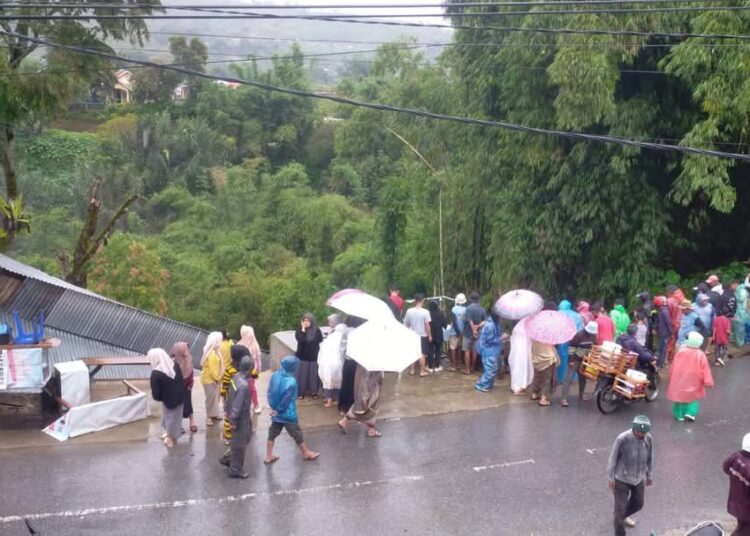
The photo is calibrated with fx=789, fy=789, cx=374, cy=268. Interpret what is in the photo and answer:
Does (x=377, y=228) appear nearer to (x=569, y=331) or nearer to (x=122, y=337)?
(x=122, y=337)

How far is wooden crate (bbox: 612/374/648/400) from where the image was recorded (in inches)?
424

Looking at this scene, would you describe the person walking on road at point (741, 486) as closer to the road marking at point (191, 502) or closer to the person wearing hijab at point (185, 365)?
the road marking at point (191, 502)

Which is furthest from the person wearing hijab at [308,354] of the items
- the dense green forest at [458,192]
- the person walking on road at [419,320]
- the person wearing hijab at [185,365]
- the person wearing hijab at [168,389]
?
the dense green forest at [458,192]

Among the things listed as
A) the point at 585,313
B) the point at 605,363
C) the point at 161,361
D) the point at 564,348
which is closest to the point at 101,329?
the point at 161,361

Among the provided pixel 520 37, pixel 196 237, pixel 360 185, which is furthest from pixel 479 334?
pixel 360 185

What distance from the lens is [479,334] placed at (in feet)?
40.4

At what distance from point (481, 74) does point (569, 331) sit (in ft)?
30.2

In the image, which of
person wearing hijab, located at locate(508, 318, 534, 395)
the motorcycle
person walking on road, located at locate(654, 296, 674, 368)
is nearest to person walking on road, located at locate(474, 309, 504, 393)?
person wearing hijab, located at locate(508, 318, 534, 395)

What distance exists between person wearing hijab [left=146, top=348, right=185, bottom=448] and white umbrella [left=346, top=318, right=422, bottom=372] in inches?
82.8

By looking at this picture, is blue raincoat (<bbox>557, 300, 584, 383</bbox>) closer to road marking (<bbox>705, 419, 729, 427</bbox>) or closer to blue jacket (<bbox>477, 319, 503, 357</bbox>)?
blue jacket (<bbox>477, 319, 503, 357</bbox>)

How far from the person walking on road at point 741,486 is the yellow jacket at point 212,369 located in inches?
236

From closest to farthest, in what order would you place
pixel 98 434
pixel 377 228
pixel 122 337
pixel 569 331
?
pixel 98 434, pixel 569 331, pixel 122 337, pixel 377 228

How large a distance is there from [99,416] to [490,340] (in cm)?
566

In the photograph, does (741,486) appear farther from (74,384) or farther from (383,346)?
(74,384)
